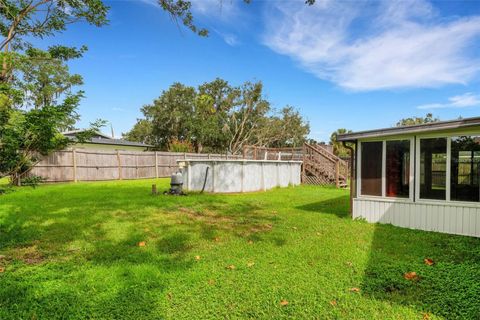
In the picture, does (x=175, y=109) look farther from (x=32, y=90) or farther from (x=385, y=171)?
(x=32, y=90)

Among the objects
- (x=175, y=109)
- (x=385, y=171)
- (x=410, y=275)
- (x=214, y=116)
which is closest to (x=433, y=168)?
(x=385, y=171)

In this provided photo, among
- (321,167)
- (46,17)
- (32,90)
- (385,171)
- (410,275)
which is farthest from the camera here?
(321,167)

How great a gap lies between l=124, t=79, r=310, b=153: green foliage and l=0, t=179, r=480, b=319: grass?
2652 centimetres

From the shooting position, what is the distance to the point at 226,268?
12.5ft

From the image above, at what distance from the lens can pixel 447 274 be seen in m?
3.57

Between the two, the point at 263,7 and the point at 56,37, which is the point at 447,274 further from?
the point at 263,7

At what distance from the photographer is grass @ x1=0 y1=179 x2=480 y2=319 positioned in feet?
9.25

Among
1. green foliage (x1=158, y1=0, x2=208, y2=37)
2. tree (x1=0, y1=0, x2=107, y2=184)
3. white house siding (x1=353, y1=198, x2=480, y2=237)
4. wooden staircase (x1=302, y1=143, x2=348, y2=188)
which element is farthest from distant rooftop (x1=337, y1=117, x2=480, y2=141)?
wooden staircase (x1=302, y1=143, x2=348, y2=188)

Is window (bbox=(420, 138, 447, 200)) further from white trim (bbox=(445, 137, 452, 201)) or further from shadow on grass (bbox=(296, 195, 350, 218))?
shadow on grass (bbox=(296, 195, 350, 218))

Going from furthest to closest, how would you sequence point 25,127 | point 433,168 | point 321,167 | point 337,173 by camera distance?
1. point 321,167
2. point 337,173
3. point 433,168
4. point 25,127

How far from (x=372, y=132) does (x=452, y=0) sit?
573 cm

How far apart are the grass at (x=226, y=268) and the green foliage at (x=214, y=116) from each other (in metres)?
26.5

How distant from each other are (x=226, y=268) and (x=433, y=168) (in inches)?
197

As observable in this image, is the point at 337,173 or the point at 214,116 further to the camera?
the point at 214,116
